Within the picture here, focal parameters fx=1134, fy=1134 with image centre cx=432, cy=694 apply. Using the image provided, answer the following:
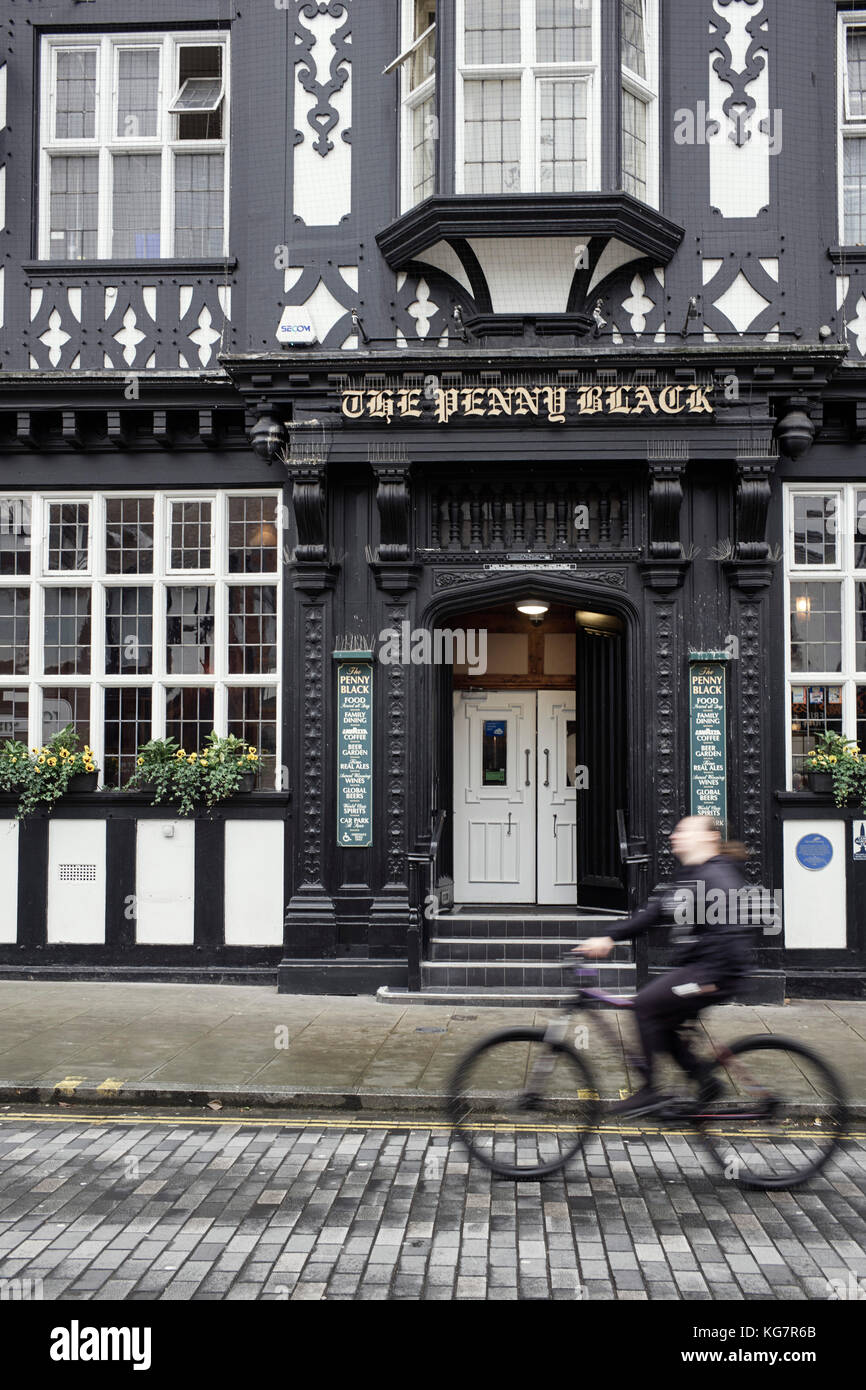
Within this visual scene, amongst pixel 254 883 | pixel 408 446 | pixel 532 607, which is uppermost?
pixel 408 446

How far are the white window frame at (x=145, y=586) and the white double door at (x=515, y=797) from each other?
261cm

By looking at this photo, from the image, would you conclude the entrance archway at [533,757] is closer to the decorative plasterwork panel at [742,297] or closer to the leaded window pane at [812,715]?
the leaded window pane at [812,715]

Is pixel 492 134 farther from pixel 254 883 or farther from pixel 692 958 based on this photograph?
pixel 692 958

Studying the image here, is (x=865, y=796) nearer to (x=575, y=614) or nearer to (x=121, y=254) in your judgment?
(x=575, y=614)

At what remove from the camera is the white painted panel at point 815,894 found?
10891 millimetres

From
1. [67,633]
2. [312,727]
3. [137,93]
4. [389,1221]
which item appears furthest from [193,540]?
[389,1221]

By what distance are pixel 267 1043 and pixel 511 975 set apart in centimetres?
275

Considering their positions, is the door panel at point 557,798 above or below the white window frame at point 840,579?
below

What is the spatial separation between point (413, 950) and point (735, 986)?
5168 mm

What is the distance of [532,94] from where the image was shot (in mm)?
10578

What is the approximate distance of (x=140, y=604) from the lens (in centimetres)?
1184

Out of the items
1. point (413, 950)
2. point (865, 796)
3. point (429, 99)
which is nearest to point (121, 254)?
point (429, 99)

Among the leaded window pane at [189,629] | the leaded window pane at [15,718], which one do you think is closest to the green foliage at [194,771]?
the leaded window pane at [189,629]
